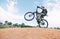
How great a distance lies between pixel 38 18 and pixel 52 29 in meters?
0.61

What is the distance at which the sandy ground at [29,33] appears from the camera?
591 cm

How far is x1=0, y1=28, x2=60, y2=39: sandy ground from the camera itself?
19.4 feet

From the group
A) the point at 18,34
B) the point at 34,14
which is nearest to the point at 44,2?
the point at 34,14

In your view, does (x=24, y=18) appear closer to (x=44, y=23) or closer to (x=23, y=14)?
(x=23, y=14)

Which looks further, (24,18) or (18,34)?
(24,18)

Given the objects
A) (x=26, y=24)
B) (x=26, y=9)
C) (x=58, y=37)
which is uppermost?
(x=26, y=9)

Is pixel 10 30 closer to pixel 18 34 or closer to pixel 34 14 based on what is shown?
pixel 18 34

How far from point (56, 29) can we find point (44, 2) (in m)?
1.02

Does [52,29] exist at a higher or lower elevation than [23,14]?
lower

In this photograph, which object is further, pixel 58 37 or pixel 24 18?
Answer: pixel 24 18

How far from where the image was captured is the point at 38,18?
630 centimetres

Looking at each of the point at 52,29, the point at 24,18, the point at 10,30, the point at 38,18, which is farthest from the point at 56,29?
the point at 10,30

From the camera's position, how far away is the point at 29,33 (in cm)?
603

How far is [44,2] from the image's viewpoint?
6266 millimetres
